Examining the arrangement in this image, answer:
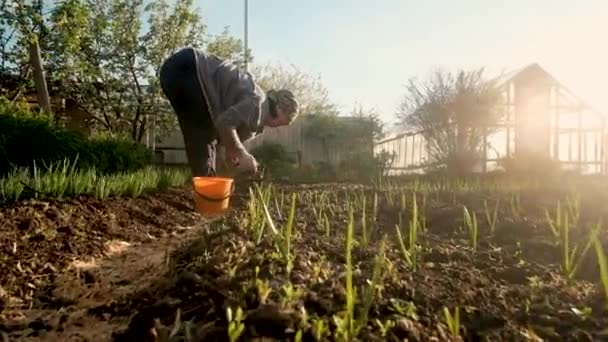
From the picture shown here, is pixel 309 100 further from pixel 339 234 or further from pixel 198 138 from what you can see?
pixel 339 234

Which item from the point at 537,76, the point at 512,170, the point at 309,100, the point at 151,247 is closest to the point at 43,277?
the point at 151,247

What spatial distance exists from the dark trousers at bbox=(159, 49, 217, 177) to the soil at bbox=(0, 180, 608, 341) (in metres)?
1.39

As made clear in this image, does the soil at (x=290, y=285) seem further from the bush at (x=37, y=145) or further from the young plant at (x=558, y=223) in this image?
the bush at (x=37, y=145)

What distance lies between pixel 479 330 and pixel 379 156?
12.0 m

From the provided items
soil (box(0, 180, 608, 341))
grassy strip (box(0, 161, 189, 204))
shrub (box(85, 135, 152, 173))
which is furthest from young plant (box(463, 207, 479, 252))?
shrub (box(85, 135, 152, 173))

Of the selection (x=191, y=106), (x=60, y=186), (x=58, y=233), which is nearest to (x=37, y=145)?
(x=60, y=186)

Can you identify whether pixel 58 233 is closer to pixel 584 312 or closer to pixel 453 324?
pixel 453 324

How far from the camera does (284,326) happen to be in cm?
106

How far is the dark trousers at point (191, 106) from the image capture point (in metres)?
3.94

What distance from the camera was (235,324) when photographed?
1060 mm

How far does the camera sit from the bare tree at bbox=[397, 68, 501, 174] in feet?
36.8

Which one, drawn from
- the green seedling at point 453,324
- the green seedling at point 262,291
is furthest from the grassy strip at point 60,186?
the green seedling at point 453,324

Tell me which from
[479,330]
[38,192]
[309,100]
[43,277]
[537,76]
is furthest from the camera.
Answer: [309,100]

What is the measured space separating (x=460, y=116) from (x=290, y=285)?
10.8 metres
